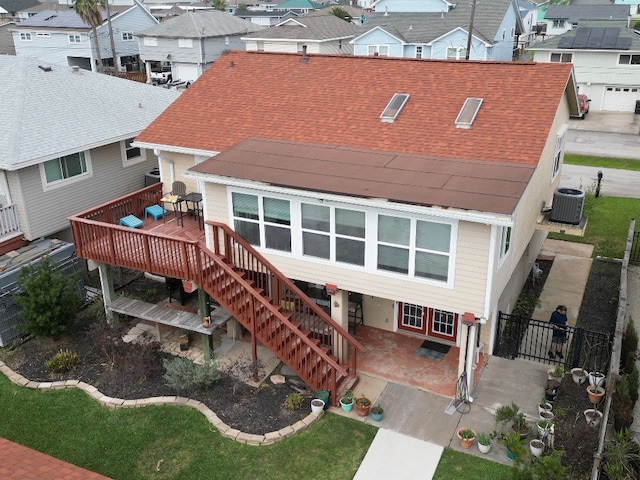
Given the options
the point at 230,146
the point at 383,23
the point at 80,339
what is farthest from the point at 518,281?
the point at 383,23

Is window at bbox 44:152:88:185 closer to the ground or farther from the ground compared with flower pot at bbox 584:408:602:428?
farther from the ground

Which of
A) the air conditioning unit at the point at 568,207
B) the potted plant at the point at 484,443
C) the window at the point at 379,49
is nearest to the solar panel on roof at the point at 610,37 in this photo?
the window at the point at 379,49

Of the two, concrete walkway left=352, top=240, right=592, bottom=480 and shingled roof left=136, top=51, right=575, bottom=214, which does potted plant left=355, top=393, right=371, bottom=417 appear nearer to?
concrete walkway left=352, top=240, right=592, bottom=480

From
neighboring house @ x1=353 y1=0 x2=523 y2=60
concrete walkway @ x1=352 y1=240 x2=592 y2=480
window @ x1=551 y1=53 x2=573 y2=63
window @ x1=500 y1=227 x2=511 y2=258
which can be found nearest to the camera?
concrete walkway @ x1=352 y1=240 x2=592 y2=480

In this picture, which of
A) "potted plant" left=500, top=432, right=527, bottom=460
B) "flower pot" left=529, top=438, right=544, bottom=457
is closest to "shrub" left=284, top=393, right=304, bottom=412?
"potted plant" left=500, top=432, right=527, bottom=460

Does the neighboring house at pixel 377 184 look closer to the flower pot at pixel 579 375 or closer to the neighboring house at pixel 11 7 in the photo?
the flower pot at pixel 579 375

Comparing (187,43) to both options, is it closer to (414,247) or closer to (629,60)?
(629,60)

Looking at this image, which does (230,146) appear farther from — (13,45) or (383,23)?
(13,45)
